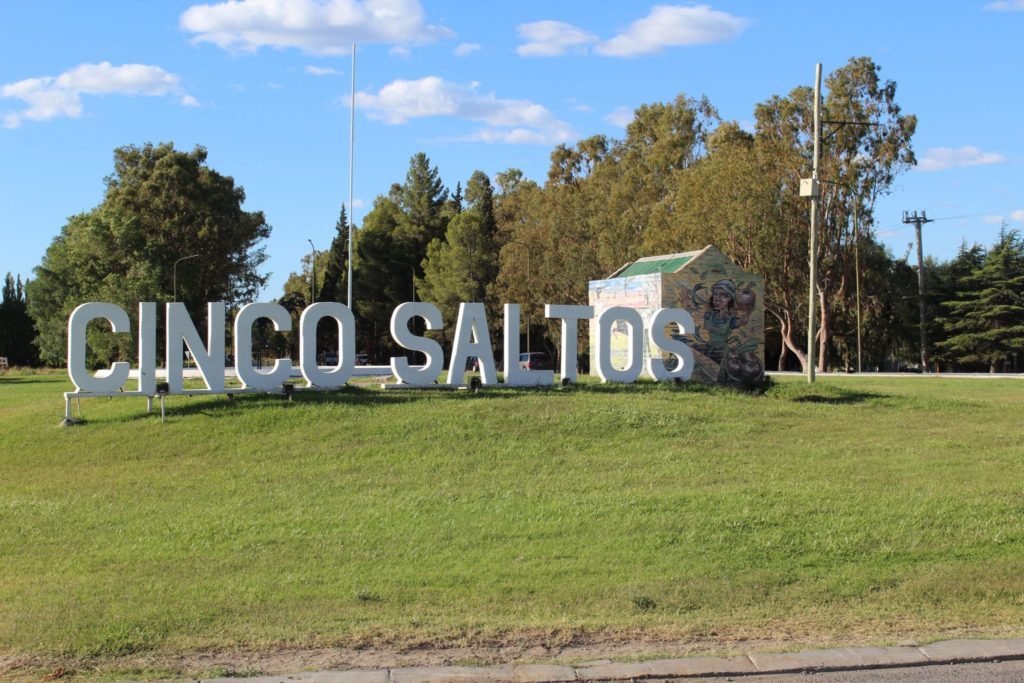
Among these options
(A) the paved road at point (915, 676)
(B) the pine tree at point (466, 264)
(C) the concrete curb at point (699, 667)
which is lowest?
(A) the paved road at point (915, 676)

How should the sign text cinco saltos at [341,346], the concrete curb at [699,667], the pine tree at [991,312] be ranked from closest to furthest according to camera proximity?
the concrete curb at [699,667], the sign text cinco saltos at [341,346], the pine tree at [991,312]

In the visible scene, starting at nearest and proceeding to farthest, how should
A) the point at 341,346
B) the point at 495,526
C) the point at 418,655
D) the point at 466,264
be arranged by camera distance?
1. the point at 418,655
2. the point at 495,526
3. the point at 341,346
4. the point at 466,264

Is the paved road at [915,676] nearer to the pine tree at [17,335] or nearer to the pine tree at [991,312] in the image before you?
the pine tree at [991,312]

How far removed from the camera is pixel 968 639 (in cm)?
789

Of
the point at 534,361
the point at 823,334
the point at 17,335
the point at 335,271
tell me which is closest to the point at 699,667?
the point at 534,361

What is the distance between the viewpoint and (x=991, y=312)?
60500 mm

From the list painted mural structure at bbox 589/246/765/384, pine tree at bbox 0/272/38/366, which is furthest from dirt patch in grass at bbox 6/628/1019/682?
pine tree at bbox 0/272/38/366

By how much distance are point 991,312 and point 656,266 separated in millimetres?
39982

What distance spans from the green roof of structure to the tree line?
785 inches

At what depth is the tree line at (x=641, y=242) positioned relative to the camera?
5369 centimetres

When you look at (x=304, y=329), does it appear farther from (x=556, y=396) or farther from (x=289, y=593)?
(x=289, y=593)

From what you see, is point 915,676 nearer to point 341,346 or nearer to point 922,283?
point 341,346

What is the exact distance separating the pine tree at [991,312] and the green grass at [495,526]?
43170 mm

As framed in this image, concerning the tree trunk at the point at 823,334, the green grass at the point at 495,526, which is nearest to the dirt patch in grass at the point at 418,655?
the green grass at the point at 495,526
